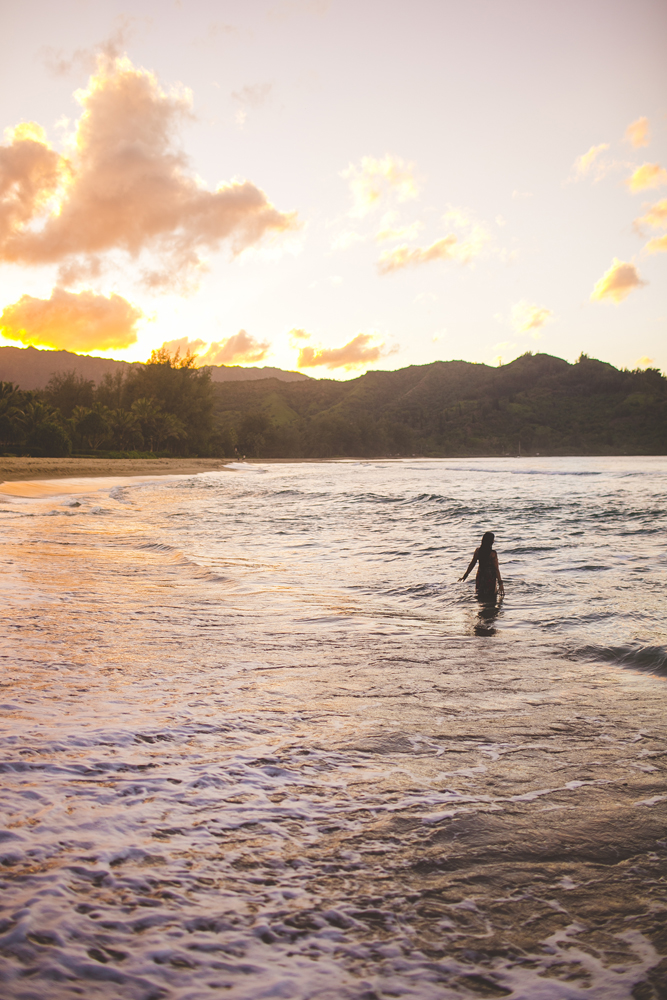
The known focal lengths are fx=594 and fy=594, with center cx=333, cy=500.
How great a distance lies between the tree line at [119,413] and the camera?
192 feet

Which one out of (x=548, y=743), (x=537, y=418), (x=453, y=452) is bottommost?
(x=548, y=743)

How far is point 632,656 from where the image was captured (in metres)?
6.92

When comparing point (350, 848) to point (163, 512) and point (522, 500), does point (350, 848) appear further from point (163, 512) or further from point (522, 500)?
point (522, 500)

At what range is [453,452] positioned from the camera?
6737 inches

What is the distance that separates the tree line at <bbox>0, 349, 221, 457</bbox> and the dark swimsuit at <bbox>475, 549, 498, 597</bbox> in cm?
5626

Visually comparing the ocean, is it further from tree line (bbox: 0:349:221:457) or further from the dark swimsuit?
tree line (bbox: 0:349:221:457)

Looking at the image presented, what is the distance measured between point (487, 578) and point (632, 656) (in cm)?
312

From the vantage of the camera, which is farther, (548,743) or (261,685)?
(261,685)

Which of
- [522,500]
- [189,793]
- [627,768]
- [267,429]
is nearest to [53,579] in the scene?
[189,793]

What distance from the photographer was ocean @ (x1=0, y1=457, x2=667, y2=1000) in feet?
7.62

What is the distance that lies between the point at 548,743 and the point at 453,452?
560 feet

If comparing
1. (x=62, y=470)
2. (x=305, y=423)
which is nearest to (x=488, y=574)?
(x=62, y=470)

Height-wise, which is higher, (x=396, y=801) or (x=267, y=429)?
(x=267, y=429)

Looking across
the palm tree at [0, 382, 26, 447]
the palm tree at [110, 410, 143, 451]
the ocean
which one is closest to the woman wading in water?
the ocean
